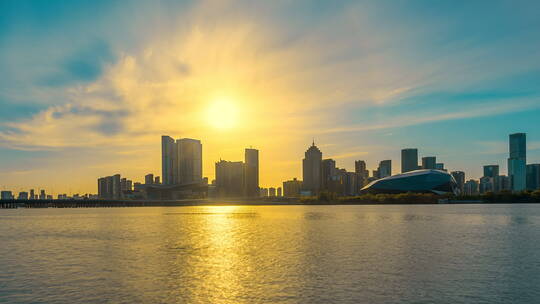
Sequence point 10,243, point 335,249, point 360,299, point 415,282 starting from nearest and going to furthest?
point 360,299 < point 415,282 < point 335,249 < point 10,243

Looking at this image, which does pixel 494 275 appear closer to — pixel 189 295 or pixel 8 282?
pixel 189 295

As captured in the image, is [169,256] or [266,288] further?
[169,256]

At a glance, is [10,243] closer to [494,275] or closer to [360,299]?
[360,299]

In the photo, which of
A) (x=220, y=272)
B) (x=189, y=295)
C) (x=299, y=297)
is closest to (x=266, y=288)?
(x=299, y=297)

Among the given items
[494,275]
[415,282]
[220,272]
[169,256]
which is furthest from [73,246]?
[494,275]

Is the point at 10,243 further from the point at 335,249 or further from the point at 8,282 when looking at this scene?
the point at 335,249

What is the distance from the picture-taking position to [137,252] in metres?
55.5

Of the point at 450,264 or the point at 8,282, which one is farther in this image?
the point at 450,264

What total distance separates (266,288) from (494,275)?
20646mm

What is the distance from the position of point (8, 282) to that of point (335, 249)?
36.8 m

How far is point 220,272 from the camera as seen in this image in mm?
40875

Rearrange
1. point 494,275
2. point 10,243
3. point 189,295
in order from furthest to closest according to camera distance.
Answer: point 10,243
point 494,275
point 189,295

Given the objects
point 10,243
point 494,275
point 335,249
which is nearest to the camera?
point 494,275

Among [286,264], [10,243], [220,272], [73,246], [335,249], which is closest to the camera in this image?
[220,272]
